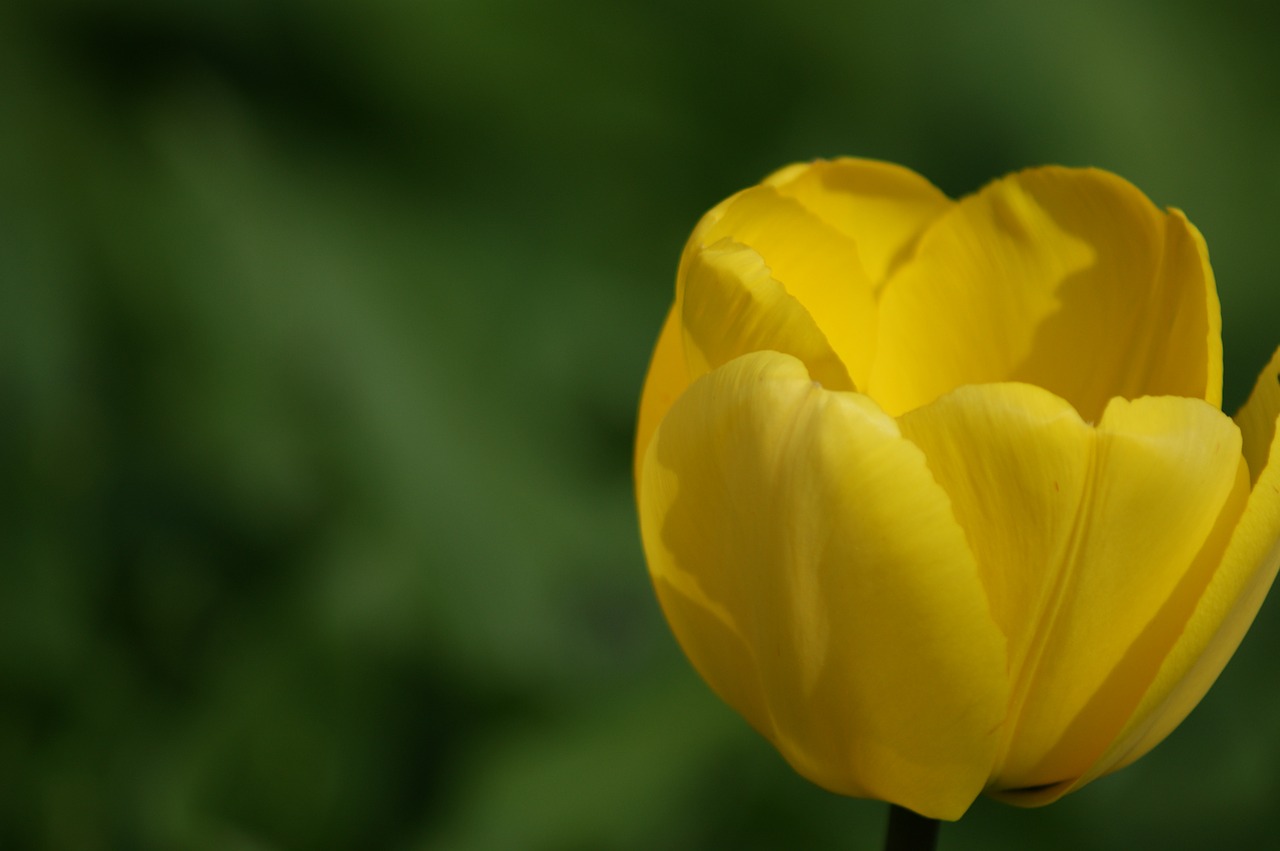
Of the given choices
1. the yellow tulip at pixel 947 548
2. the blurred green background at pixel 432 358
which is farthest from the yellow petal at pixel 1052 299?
the blurred green background at pixel 432 358

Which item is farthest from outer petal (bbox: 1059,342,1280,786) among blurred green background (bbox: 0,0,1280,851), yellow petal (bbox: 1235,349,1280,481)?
blurred green background (bbox: 0,0,1280,851)

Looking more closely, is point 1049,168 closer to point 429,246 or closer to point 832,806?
point 832,806

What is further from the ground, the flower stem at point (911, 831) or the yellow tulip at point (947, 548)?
the yellow tulip at point (947, 548)

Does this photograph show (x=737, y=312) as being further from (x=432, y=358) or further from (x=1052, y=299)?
(x=432, y=358)

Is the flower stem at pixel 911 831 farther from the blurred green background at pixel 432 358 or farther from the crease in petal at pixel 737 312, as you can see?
the blurred green background at pixel 432 358

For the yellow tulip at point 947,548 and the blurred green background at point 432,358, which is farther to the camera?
the blurred green background at point 432,358

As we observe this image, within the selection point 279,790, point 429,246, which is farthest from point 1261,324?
point 279,790

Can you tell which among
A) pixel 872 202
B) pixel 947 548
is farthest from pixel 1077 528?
pixel 872 202
